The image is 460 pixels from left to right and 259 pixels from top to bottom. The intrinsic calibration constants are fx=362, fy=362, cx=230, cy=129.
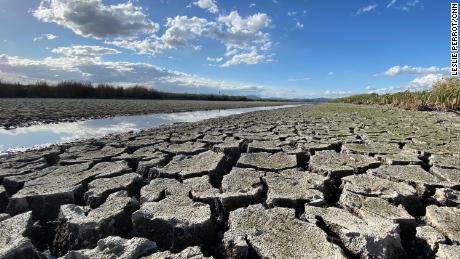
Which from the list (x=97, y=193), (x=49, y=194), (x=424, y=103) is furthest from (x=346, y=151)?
(x=424, y=103)

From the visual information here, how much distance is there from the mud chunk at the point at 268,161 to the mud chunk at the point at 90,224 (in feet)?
4.08

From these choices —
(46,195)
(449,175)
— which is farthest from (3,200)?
Answer: (449,175)

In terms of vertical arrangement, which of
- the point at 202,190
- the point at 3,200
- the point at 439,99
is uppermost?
the point at 439,99

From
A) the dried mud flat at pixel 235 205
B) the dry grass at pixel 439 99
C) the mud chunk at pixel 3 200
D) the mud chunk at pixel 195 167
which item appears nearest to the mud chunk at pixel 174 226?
the dried mud flat at pixel 235 205

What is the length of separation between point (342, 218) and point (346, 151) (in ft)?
6.44

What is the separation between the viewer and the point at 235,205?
2.19 meters

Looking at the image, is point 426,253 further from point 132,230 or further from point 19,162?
point 19,162

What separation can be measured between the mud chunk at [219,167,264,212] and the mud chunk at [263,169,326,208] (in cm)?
8

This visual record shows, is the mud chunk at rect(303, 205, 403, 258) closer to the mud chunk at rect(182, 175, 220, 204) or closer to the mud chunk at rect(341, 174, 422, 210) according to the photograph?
the mud chunk at rect(341, 174, 422, 210)

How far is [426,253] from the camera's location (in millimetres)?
1650

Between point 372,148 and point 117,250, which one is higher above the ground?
point 372,148

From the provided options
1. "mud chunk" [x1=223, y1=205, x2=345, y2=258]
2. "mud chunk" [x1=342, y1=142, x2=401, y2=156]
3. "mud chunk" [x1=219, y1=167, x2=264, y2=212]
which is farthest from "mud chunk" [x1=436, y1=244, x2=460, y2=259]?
"mud chunk" [x1=342, y1=142, x2=401, y2=156]

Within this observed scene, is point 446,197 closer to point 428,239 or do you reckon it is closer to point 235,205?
point 428,239

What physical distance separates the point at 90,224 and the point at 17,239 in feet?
1.06
